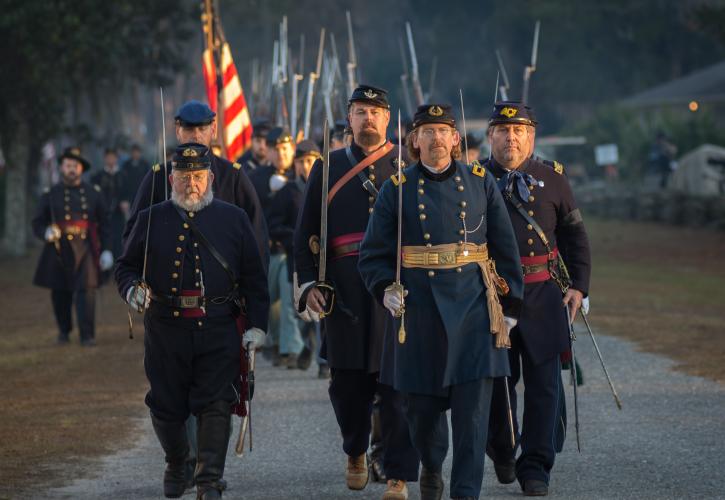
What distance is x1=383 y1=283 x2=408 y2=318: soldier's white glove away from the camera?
7125 millimetres

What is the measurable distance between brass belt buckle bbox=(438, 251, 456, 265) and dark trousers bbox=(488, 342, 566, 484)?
3.44 feet

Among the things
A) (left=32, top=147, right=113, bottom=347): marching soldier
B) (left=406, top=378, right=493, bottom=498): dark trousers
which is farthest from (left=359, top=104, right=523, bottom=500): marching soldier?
(left=32, top=147, right=113, bottom=347): marching soldier

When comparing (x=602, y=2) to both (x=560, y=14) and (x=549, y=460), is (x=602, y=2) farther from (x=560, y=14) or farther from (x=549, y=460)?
(x=549, y=460)

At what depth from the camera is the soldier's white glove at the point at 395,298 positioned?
7.12 meters

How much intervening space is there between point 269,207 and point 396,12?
305ft

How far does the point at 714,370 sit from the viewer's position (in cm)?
1273

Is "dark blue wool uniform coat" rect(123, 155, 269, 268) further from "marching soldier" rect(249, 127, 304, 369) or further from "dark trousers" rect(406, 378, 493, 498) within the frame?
"marching soldier" rect(249, 127, 304, 369)

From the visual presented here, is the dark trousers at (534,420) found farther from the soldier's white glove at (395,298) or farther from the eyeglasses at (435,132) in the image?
the eyeglasses at (435,132)

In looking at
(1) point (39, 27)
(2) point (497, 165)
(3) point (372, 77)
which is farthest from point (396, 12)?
(2) point (497, 165)

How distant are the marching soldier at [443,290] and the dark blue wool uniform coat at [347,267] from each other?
2.11 ft

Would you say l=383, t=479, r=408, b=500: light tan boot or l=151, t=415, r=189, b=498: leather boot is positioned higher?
l=151, t=415, r=189, b=498: leather boot

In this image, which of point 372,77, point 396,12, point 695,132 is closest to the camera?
point 695,132

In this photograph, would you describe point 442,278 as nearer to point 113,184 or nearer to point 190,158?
point 190,158

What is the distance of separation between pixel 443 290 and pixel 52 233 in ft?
29.7
